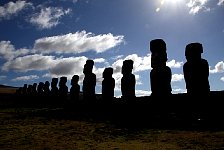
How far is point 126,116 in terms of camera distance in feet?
59.3

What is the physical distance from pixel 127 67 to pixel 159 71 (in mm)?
4033

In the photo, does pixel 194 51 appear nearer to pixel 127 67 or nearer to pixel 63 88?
pixel 127 67

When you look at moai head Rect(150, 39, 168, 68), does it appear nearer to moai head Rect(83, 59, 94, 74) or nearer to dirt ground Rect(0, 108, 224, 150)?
dirt ground Rect(0, 108, 224, 150)

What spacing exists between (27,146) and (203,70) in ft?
30.8

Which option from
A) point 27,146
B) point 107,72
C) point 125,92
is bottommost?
point 27,146

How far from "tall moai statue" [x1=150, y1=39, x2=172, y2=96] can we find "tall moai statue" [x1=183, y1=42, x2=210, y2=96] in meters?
1.47

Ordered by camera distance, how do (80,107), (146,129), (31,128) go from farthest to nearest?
(80,107) → (31,128) → (146,129)

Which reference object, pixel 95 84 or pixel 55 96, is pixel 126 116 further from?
pixel 55 96

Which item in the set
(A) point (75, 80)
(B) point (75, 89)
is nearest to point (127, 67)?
(B) point (75, 89)

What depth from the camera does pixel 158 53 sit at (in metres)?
18.7

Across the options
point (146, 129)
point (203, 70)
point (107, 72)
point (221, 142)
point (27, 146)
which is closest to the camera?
point (221, 142)

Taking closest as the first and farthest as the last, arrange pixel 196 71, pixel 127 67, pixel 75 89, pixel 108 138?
pixel 108 138 < pixel 196 71 < pixel 127 67 < pixel 75 89

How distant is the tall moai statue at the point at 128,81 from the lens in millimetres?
20828

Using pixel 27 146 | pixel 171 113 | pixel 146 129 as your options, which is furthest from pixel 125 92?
pixel 27 146
